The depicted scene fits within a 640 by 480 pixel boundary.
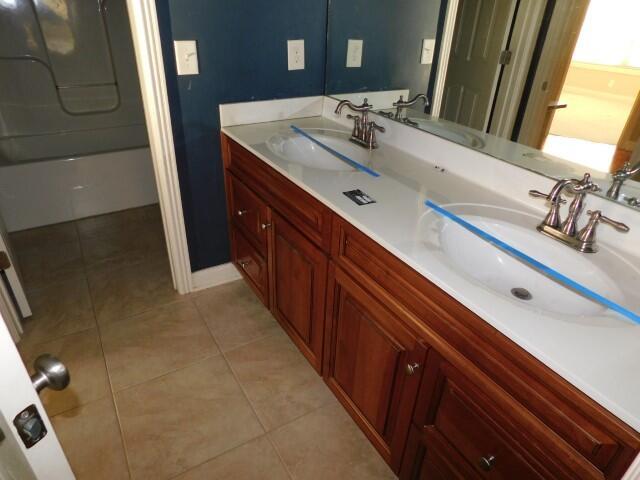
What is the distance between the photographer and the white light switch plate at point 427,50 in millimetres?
1556

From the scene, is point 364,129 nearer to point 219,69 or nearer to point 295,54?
point 295,54

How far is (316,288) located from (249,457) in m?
0.60

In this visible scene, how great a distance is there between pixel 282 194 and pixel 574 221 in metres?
0.88

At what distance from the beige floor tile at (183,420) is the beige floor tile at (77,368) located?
0.12 meters

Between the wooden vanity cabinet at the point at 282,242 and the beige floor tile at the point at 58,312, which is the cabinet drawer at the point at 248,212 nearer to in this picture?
the wooden vanity cabinet at the point at 282,242

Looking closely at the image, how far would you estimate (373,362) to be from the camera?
119 cm

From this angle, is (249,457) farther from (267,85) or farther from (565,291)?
(267,85)

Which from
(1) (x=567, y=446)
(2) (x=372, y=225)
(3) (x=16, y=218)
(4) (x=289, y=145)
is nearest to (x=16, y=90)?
(3) (x=16, y=218)

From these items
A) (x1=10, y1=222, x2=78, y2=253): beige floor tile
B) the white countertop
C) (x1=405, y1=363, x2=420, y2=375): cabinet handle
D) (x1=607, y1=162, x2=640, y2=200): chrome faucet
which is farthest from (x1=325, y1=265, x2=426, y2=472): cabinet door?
(x1=10, y1=222, x2=78, y2=253): beige floor tile

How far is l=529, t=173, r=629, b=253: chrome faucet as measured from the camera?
3.11 ft

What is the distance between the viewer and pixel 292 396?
62.9 inches

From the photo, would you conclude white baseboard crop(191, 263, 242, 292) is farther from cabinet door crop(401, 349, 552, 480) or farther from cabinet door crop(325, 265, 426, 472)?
cabinet door crop(401, 349, 552, 480)

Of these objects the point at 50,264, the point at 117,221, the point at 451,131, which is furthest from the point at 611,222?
the point at 117,221

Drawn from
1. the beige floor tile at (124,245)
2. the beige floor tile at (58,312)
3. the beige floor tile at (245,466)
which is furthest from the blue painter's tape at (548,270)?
the beige floor tile at (124,245)
